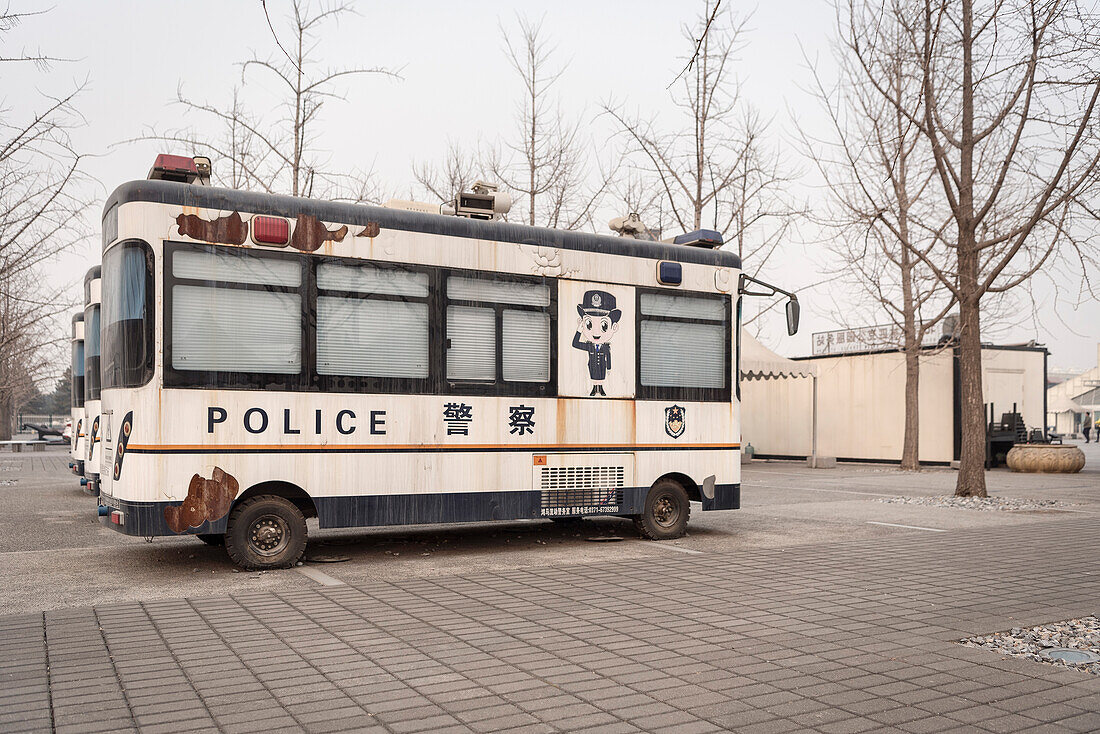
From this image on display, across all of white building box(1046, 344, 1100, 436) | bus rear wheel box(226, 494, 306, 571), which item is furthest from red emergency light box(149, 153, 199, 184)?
white building box(1046, 344, 1100, 436)

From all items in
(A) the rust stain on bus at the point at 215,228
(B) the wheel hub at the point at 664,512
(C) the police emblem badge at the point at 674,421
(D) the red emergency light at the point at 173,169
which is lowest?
(B) the wheel hub at the point at 664,512

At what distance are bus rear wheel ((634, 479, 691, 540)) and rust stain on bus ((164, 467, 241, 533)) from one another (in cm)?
450

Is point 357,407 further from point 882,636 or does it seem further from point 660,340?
point 882,636

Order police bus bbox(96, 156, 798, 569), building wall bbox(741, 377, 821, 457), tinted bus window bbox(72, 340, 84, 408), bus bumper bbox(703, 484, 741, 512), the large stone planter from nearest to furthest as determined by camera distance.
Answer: police bus bbox(96, 156, 798, 569), bus bumper bbox(703, 484, 741, 512), tinted bus window bbox(72, 340, 84, 408), the large stone planter, building wall bbox(741, 377, 821, 457)

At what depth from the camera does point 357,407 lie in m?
8.78

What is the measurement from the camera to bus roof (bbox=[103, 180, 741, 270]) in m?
8.10

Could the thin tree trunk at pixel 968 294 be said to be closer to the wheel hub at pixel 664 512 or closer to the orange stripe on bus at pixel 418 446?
the orange stripe on bus at pixel 418 446

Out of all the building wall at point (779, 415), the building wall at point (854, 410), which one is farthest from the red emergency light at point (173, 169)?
the building wall at point (779, 415)

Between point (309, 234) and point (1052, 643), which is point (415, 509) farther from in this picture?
point (1052, 643)

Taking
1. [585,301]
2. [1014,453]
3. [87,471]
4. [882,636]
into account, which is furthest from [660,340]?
[1014,453]

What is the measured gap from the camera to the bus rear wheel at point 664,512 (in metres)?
10.6

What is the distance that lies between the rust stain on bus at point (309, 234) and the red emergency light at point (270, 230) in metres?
0.09

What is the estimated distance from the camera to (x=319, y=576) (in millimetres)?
8102

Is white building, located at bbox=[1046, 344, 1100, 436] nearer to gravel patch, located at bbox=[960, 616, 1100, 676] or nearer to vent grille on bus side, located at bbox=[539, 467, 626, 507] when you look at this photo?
vent grille on bus side, located at bbox=[539, 467, 626, 507]
